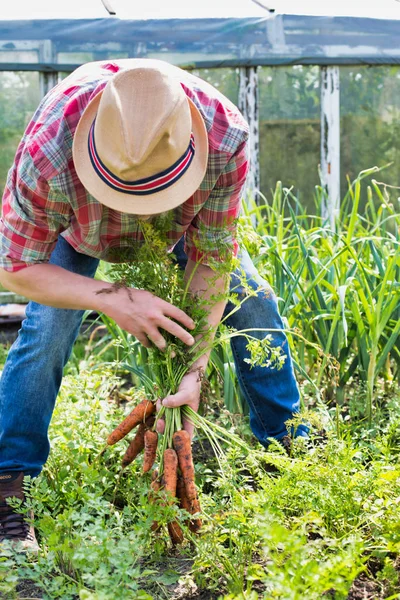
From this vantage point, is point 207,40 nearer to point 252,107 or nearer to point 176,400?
point 252,107

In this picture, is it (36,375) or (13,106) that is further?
(13,106)

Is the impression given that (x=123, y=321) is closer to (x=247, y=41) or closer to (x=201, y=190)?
(x=201, y=190)

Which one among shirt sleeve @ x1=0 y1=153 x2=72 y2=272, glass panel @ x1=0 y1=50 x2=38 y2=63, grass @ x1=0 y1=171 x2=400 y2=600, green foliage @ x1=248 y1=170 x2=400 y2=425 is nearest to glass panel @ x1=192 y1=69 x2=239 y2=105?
glass panel @ x1=0 y1=50 x2=38 y2=63

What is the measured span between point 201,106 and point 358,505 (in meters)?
1.02

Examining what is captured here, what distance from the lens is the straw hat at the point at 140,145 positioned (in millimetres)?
1443

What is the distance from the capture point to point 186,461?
5.96 feet

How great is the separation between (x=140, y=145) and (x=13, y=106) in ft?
12.4

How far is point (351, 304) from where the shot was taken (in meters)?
2.62

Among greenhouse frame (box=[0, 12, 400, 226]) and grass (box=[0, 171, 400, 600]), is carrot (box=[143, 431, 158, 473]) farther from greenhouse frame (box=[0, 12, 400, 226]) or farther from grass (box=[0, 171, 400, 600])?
greenhouse frame (box=[0, 12, 400, 226])

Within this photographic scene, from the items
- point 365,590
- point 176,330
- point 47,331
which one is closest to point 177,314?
point 176,330

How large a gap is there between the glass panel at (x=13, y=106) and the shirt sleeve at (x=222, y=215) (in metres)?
3.36

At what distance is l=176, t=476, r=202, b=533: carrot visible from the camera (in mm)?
1790

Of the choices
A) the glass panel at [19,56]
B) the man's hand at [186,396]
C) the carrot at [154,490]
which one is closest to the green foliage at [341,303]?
the man's hand at [186,396]

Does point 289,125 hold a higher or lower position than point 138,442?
higher
